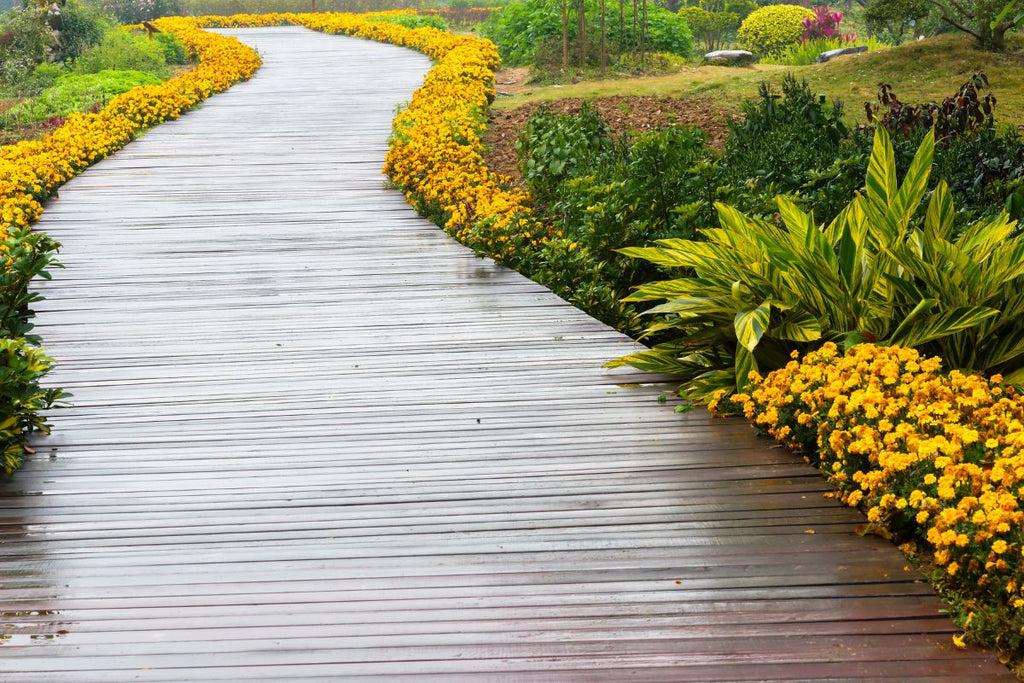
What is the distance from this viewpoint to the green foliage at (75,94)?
12.7 meters

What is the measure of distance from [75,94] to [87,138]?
4.82 meters

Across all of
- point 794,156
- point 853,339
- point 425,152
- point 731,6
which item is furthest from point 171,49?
point 853,339

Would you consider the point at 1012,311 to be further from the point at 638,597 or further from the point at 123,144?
the point at 123,144

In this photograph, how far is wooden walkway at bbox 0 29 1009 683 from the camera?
2420 mm

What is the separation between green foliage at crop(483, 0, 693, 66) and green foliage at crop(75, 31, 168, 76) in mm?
6041

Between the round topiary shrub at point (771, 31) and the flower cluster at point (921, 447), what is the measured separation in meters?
20.4

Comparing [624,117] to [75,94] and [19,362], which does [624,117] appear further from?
[75,94]

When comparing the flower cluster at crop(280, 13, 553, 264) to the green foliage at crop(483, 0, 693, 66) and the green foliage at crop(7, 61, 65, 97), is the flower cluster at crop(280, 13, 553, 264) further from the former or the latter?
the green foliage at crop(7, 61, 65, 97)

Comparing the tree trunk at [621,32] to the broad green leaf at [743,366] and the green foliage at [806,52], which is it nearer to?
the green foliage at [806,52]

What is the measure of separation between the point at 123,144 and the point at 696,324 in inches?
326

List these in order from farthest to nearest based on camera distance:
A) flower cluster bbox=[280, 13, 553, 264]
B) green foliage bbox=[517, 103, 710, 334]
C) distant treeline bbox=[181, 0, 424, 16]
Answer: distant treeline bbox=[181, 0, 424, 16] → flower cluster bbox=[280, 13, 553, 264] → green foliage bbox=[517, 103, 710, 334]

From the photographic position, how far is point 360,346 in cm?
469

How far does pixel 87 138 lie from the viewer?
1001cm

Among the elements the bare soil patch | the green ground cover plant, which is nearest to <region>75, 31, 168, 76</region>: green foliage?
the bare soil patch
